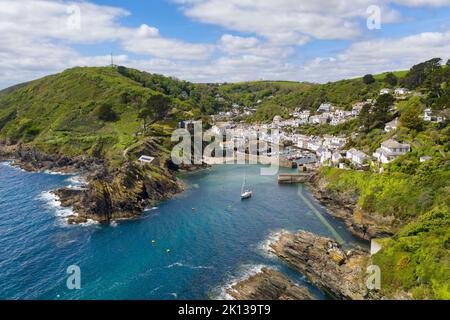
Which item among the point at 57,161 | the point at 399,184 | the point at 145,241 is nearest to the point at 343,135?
the point at 399,184

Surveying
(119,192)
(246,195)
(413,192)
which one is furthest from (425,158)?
(119,192)

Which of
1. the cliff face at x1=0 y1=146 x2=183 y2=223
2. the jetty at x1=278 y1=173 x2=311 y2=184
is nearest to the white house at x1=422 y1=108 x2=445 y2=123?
the jetty at x1=278 y1=173 x2=311 y2=184

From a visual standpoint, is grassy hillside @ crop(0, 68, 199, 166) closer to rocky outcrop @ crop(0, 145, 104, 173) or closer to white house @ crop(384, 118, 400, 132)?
rocky outcrop @ crop(0, 145, 104, 173)

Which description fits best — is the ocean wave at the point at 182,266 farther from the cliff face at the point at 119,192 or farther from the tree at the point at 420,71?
the tree at the point at 420,71

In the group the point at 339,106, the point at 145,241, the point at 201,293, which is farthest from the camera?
the point at 339,106

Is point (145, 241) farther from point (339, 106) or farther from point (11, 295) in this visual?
point (339, 106)

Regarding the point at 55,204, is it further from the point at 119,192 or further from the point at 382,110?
the point at 382,110
